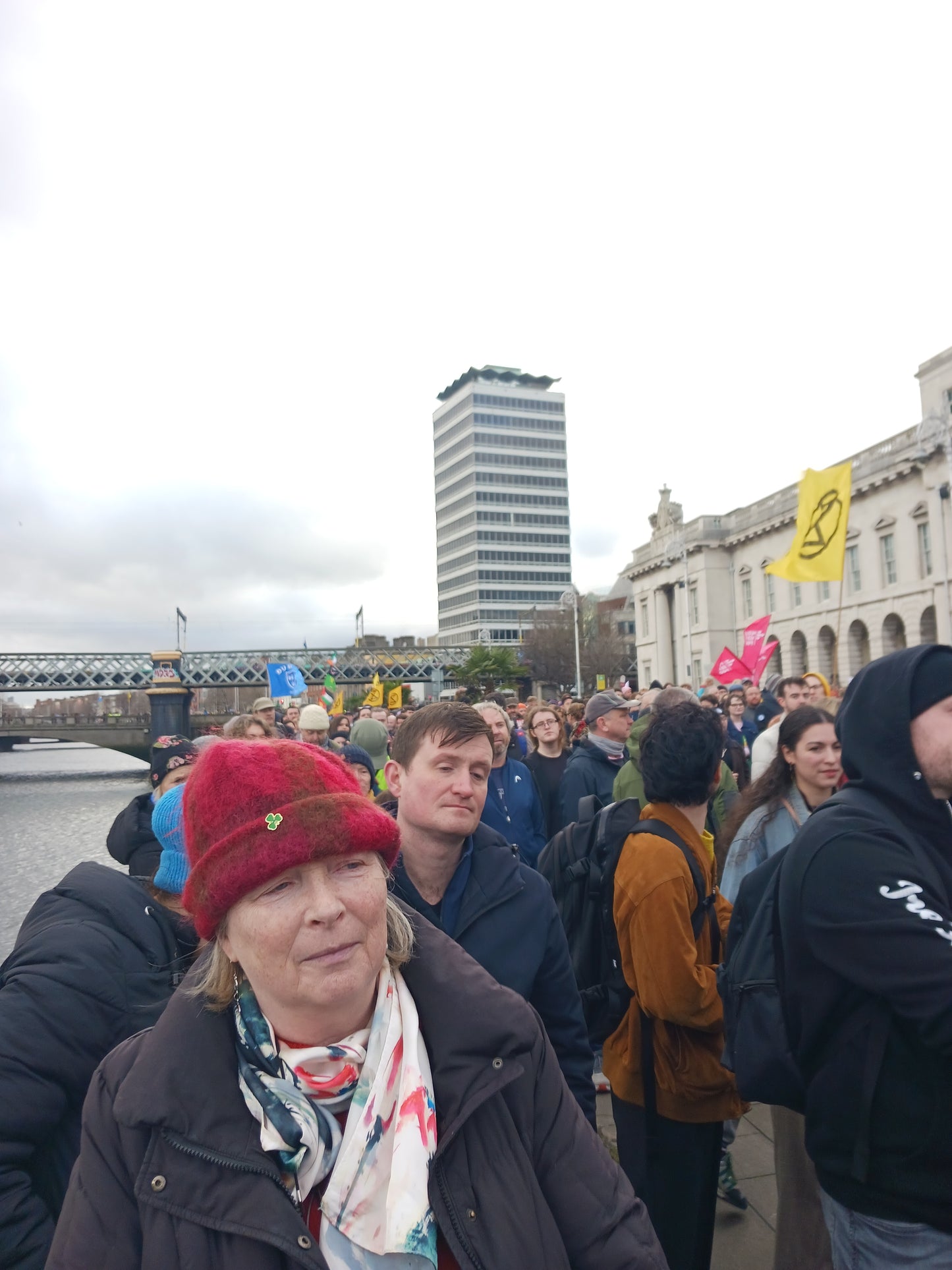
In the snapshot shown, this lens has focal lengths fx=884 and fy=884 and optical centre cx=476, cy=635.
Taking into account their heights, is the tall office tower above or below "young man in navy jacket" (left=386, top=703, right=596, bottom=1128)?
above

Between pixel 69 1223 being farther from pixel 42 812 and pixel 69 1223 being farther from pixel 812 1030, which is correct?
pixel 42 812

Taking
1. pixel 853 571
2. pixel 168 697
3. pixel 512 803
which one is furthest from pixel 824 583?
pixel 512 803

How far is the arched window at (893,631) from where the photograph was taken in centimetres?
4138

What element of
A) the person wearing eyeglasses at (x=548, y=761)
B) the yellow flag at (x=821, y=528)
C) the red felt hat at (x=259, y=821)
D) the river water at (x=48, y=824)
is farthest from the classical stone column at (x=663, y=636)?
the red felt hat at (x=259, y=821)

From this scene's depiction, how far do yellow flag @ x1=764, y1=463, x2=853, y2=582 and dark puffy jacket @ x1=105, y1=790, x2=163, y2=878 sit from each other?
10.2 meters

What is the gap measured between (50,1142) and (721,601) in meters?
60.2

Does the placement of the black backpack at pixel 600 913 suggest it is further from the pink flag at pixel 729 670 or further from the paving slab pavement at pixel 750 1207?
the pink flag at pixel 729 670

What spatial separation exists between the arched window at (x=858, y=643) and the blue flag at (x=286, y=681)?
110 feet

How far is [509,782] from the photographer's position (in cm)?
620

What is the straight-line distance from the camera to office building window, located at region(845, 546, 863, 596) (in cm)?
4469

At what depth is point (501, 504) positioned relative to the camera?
431 ft

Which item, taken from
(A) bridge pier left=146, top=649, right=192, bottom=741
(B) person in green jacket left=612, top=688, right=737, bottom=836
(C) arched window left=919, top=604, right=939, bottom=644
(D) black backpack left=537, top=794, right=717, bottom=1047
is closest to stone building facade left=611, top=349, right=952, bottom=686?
(C) arched window left=919, top=604, right=939, bottom=644

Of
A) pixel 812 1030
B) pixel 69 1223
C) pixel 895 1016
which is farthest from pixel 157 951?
pixel 895 1016

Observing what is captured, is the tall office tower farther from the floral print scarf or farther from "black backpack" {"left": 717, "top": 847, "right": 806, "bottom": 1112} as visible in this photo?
the floral print scarf
